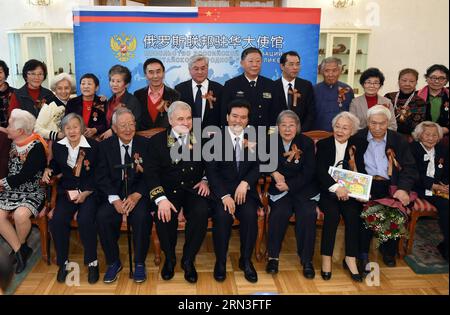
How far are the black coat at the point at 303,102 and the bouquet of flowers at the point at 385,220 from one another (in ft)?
3.21

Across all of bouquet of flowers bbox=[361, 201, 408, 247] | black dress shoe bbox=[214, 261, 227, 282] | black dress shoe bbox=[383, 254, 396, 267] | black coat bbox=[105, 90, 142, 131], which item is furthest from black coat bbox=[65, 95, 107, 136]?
black dress shoe bbox=[383, 254, 396, 267]

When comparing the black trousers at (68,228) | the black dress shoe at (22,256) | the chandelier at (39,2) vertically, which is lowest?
the black dress shoe at (22,256)

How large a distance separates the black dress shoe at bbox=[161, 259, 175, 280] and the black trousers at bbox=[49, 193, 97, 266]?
48cm

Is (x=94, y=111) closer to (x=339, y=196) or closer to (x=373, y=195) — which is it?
(x=339, y=196)

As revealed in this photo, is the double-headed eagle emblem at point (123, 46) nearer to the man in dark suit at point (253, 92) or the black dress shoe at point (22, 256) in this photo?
the man in dark suit at point (253, 92)

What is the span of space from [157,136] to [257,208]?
879 millimetres

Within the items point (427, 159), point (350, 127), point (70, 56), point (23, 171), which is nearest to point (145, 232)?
point (23, 171)

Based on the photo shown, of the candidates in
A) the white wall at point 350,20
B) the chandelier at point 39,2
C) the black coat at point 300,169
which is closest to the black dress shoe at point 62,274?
the black coat at point 300,169

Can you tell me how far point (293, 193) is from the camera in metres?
2.79

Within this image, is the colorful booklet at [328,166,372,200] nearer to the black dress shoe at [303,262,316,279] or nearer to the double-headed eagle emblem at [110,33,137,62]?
the black dress shoe at [303,262,316,279]

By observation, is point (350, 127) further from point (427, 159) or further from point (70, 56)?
point (70, 56)

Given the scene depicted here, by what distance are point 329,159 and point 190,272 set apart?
125cm

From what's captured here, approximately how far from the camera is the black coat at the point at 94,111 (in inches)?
121

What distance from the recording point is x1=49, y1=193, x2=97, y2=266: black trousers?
2.60 metres
